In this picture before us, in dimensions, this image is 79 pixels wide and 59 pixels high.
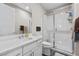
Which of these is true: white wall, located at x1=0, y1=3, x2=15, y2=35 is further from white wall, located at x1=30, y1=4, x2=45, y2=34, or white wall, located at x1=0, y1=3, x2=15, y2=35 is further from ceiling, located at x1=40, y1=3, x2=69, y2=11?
ceiling, located at x1=40, y1=3, x2=69, y2=11

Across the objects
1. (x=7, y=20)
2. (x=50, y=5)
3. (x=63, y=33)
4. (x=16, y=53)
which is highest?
(x=50, y=5)

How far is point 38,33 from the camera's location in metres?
1.40

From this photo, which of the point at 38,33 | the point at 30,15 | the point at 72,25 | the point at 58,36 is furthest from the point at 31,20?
the point at 72,25

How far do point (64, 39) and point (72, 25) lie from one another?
20cm

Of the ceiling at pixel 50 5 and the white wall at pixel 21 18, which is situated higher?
the ceiling at pixel 50 5

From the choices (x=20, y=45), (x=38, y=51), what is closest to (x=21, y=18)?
(x=20, y=45)

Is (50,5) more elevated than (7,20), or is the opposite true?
(50,5)

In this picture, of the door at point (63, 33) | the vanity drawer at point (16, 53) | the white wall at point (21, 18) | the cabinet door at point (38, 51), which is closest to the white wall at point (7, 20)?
the white wall at point (21, 18)

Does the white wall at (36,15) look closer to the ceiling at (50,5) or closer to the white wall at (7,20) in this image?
the ceiling at (50,5)

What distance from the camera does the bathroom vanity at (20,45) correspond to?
1206 millimetres

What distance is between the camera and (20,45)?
4.22 feet

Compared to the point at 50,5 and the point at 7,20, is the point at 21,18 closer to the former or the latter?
the point at 7,20

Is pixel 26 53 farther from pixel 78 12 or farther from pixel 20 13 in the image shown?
pixel 78 12

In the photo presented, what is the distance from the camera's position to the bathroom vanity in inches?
47.5
